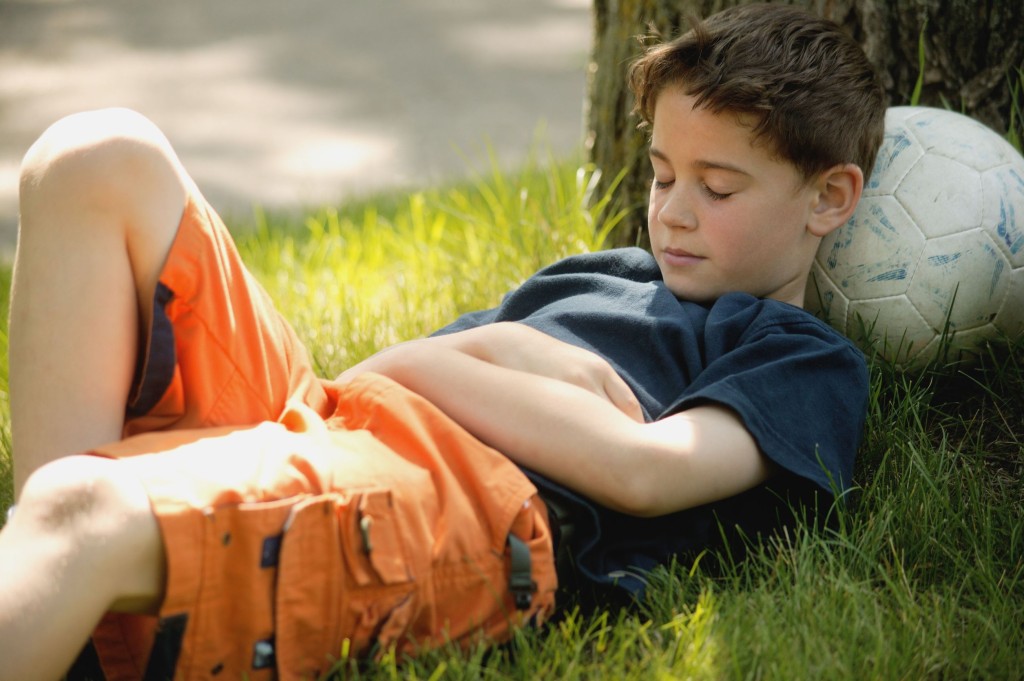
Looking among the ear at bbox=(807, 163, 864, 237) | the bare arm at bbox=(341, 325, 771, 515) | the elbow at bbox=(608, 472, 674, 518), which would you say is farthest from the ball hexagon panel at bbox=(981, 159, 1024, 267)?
the elbow at bbox=(608, 472, 674, 518)

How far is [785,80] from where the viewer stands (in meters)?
2.34

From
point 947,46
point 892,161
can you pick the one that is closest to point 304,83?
point 947,46

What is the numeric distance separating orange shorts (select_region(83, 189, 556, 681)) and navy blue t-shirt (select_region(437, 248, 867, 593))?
173 mm

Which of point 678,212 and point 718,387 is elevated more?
point 678,212

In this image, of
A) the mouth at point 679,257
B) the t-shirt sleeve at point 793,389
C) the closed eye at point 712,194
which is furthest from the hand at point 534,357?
the closed eye at point 712,194

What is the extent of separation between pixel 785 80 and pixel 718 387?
2.31 ft

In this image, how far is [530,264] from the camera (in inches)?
134

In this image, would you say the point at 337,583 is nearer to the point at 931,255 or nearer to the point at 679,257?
the point at 679,257

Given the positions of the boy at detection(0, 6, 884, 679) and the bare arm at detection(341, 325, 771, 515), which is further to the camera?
the bare arm at detection(341, 325, 771, 515)

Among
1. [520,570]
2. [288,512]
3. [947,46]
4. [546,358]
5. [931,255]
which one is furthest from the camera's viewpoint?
[947,46]

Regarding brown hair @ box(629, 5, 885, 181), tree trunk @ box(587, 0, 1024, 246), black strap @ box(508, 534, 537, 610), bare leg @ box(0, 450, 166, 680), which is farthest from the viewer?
tree trunk @ box(587, 0, 1024, 246)

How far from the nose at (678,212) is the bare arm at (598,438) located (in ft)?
1.38

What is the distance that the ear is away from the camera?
2436mm

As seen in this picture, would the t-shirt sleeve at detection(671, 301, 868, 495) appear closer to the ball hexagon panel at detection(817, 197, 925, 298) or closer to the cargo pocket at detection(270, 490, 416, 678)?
the ball hexagon panel at detection(817, 197, 925, 298)
